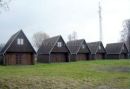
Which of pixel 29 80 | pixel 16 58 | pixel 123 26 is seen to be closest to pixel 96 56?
pixel 123 26

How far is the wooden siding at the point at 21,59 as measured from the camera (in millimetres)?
45906

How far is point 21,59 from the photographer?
46969 millimetres

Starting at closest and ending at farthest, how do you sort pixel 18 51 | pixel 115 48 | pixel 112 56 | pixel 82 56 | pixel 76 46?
1. pixel 18 51
2. pixel 76 46
3. pixel 82 56
4. pixel 115 48
5. pixel 112 56

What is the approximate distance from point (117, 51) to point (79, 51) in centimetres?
1552

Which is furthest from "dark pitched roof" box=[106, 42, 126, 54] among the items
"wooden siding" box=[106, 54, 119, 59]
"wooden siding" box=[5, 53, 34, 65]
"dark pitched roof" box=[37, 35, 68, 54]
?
"wooden siding" box=[5, 53, 34, 65]

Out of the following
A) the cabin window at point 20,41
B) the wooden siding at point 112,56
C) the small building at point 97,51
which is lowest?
the wooden siding at point 112,56

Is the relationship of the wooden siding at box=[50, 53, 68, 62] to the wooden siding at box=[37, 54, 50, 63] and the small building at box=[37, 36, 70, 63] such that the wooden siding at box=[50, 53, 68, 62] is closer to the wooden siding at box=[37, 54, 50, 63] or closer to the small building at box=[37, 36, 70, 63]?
the small building at box=[37, 36, 70, 63]

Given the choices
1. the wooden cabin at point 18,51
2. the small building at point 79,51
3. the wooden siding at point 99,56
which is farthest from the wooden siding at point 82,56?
the wooden cabin at point 18,51

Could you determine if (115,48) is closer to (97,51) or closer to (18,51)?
(97,51)

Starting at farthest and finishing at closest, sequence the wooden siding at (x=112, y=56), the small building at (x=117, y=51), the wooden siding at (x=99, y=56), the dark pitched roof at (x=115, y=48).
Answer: the wooden siding at (x=112, y=56) < the dark pitched roof at (x=115, y=48) < the small building at (x=117, y=51) < the wooden siding at (x=99, y=56)

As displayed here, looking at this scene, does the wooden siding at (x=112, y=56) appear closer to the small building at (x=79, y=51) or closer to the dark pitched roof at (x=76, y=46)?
the small building at (x=79, y=51)

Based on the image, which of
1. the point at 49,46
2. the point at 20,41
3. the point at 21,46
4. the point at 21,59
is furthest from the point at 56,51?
the point at 20,41

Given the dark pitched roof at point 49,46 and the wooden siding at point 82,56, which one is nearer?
the dark pitched roof at point 49,46

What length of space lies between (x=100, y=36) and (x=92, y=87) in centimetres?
5952
